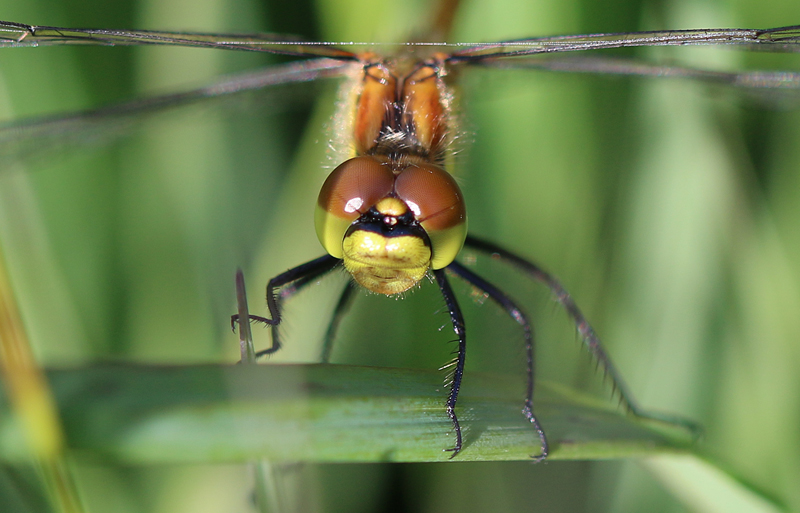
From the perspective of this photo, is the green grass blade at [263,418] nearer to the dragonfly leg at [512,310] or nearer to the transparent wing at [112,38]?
the dragonfly leg at [512,310]

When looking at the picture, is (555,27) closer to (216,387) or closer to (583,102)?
(583,102)

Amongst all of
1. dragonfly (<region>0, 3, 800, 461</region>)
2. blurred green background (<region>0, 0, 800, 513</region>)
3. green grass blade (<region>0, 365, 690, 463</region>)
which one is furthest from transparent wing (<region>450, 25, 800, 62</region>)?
green grass blade (<region>0, 365, 690, 463</region>)

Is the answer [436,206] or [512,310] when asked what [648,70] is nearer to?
[512,310]

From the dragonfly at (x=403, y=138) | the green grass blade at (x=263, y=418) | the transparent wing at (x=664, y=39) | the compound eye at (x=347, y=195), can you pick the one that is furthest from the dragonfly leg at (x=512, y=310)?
the transparent wing at (x=664, y=39)

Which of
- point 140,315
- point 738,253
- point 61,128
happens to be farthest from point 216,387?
point 738,253

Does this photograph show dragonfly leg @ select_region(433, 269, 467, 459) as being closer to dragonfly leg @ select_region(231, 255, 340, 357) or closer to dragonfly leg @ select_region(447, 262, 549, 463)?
dragonfly leg @ select_region(447, 262, 549, 463)

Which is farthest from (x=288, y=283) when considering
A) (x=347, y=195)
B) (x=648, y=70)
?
(x=648, y=70)
